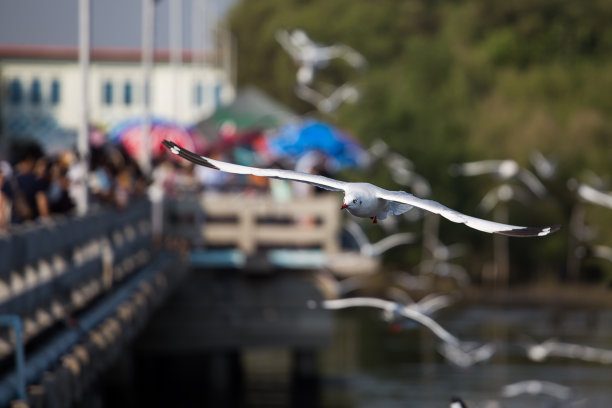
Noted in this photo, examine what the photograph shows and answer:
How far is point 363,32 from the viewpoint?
8319 centimetres

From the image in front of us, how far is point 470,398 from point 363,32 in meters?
51.1

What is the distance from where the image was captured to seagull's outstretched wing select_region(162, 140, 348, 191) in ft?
36.1

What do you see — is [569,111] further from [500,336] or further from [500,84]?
[500,336]

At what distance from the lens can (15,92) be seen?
103 m

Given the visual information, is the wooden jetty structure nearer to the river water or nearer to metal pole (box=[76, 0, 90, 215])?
metal pole (box=[76, 0, 90, 215])

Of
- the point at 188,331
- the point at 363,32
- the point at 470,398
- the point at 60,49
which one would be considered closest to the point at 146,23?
the point at 188,331

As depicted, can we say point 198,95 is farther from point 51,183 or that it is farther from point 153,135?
point 51,183

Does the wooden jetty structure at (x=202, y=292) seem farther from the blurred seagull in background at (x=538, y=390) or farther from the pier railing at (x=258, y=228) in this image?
the blurred seagull in background at (x=538, y=390)

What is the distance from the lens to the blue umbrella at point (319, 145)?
34.1 meters

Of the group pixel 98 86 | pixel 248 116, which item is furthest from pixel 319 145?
pixel 98 86

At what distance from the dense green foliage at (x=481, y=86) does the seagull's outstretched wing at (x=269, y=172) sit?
156 feet

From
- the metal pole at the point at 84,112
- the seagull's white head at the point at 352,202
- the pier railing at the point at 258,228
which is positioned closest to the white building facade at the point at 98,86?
the pier railing at the point at 258,228

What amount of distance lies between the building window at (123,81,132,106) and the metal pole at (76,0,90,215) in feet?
272

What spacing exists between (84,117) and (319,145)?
11.9m
